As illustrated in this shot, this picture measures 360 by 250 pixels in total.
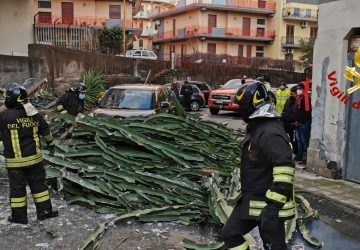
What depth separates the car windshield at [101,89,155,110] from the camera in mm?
10337

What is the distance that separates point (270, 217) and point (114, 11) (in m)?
45.7

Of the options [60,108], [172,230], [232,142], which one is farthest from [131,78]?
[172,230]

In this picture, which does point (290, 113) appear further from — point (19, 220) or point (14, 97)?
point (19, 220)

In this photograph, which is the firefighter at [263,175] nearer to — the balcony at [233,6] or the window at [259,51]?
the balcony at [233,6]

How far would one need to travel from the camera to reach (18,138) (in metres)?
5.42

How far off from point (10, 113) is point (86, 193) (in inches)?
62.4

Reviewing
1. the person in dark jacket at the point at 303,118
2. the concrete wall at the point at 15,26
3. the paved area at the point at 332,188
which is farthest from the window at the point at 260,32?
the paved area at the point at 332,188

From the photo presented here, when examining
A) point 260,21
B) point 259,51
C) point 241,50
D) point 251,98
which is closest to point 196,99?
point 251,98

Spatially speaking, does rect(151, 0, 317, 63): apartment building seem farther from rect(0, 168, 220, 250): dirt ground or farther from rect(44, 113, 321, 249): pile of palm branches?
rect(0, 168, 220, 250): dirt ground

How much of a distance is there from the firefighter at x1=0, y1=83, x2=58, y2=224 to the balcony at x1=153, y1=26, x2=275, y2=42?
1753 inches

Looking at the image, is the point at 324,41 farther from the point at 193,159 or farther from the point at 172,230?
the point at 172,230

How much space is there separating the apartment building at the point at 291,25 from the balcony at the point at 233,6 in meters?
1.27

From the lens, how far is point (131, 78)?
25812 mm

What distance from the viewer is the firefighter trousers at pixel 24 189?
5.41m
